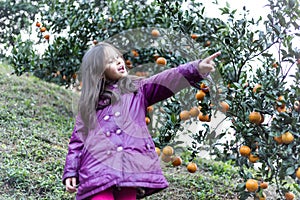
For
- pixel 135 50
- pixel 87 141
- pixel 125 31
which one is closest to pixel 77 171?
pixel 87 141

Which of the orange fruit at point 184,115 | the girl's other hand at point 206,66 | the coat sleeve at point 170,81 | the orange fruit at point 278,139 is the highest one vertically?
the girl's other hand at point 206,66

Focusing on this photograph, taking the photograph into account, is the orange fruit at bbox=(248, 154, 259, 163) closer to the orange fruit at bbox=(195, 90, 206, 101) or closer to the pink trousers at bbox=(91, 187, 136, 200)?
the orange fruit at bbox=(195, 90, 206, 101)

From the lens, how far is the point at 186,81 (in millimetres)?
2309

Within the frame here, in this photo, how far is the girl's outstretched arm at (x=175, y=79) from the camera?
2.25 metres

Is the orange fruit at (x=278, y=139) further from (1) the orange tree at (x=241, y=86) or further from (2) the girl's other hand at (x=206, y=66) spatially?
(2) the girl's other hand at (x=206, y=66)

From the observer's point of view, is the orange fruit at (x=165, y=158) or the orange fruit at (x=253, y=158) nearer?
the orange fruit at (x=253, y=158)

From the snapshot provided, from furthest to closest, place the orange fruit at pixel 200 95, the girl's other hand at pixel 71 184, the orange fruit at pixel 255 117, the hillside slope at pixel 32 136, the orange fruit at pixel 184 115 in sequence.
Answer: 1. the hillside slope at pixel 32 136
2. the orange fruit at pixel 184 115
3. the orange fruit at pixel 200 95
4. the orange fruit at pixel 255 117
5. the girl's other hand at pixel 71 184

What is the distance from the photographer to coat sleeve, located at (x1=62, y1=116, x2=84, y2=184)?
2.34 meters

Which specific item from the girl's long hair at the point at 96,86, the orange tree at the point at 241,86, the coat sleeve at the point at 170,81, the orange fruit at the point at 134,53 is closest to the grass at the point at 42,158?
the orange tree at the point at 241,86

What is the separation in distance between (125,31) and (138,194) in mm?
2354

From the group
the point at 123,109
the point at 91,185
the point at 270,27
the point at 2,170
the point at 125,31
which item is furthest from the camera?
the point at 125,31

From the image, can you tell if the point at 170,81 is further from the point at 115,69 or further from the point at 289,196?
the point at 289,196

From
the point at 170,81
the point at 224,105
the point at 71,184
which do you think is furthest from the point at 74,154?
the point at 224,105

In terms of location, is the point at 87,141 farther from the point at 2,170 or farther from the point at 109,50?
the point at 2,170
